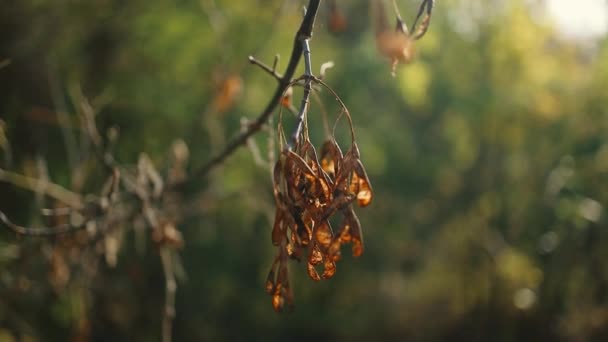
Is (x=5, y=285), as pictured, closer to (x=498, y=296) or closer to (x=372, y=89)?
(x=372, y=89)

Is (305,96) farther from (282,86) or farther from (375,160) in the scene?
(375,160)

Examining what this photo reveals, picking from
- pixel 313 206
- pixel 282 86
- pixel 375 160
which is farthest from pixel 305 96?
pixel 375 160

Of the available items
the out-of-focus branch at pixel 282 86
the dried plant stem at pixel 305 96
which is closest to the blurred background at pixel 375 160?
the out-of-focus branch at pixel 282 86

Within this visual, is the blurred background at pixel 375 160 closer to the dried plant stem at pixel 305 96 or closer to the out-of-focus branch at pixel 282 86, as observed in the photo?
the out-of-focus branch at pixel 282 86

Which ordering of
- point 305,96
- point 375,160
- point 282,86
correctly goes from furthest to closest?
point 375,160
point 282,86
point 305,96

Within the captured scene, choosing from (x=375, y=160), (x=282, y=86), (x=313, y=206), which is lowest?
(x=375, y=160)
